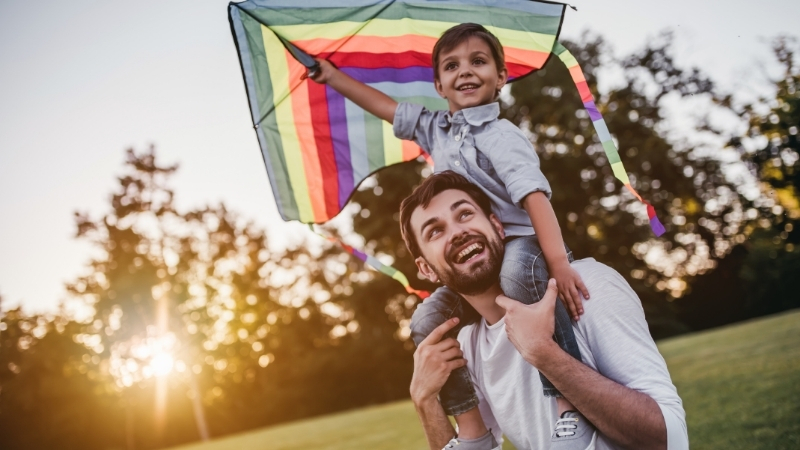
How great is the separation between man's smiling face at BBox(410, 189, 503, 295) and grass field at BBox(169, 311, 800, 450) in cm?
254

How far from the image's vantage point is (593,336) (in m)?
2.06

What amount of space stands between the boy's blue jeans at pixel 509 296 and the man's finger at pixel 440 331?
0.10 m

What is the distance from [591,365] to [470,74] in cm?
130

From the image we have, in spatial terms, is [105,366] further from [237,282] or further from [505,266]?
[505,266]

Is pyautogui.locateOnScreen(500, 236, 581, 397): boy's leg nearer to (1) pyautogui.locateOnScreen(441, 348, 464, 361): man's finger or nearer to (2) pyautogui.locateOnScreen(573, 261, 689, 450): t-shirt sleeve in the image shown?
(2) pyautogui.locateOnScreen(573, 261, 689, 450): t-shirt sleeve

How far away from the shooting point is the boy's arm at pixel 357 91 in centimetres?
286

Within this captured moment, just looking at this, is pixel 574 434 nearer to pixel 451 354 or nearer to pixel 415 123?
pixel 451 354

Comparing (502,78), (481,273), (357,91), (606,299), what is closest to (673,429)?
(606,299)

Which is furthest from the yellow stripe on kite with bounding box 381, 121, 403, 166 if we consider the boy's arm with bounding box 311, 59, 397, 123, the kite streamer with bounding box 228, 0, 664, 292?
the boy's arm with bounding box 311, 59, 397, 123

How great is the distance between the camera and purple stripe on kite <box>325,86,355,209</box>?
322 cm

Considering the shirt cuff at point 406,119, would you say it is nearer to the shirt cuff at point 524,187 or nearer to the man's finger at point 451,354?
the shirt cuff at point 524,187

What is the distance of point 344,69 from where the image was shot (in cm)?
307

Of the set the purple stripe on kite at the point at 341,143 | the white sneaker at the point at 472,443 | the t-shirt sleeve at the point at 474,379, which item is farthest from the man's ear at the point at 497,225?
the purple stripe on kite at the point at 341,143

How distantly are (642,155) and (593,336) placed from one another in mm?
24931
